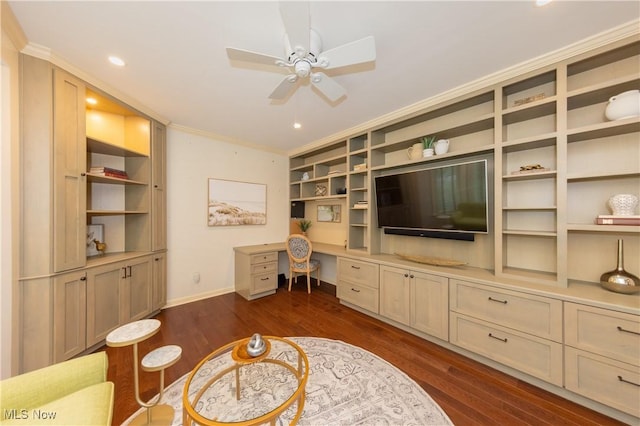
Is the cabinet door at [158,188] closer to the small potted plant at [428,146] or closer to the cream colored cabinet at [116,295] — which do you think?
the cream colored cabinet at [116,295]

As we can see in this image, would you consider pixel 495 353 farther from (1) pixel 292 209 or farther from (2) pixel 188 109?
(2) pixel 188 109

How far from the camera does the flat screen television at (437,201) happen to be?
2.21 m

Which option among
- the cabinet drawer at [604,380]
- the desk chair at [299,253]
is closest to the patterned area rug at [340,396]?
the cabinet drawer at [604,380]

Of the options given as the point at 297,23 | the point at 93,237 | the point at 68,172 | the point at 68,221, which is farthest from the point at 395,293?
the point at 93,237

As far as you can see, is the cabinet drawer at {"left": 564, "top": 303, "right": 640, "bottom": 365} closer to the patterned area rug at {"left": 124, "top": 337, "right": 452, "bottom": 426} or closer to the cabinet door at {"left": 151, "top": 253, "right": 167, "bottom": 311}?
the patterned area rug at {"left": 124, "top": 337, "right": 452, "bottom": 426}

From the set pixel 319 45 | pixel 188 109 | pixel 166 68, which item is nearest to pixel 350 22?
pixel 319 45

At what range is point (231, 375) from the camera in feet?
6.00

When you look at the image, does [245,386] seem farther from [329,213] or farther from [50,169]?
[329,213]

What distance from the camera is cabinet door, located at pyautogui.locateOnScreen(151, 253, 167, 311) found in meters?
2.85

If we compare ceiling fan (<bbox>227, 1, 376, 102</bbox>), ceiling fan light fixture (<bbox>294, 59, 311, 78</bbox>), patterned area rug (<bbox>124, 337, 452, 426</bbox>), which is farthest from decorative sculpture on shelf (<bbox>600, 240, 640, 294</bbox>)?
ceiling fan light fixture (<bbox>294, 59, 311, 78</bbox>)

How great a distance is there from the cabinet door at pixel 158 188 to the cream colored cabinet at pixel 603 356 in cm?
426

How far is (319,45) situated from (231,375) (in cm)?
272

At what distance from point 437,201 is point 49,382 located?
10.6 feet

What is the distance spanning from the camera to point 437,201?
251 centimetres
